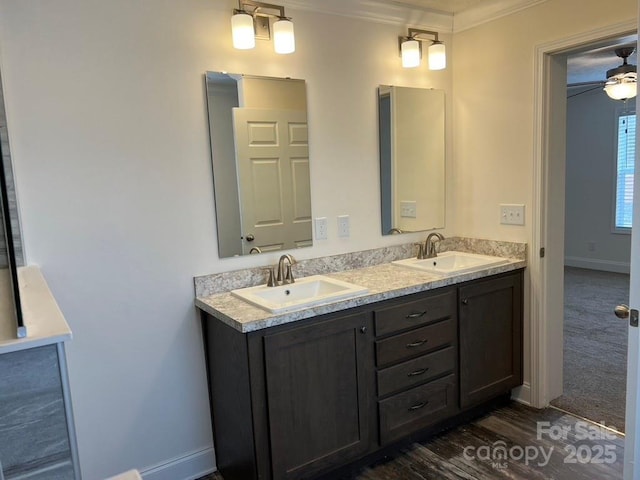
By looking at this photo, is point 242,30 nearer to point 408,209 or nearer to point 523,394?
point 408,209

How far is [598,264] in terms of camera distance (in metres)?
6.44

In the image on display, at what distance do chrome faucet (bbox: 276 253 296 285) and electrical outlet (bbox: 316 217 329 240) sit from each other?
0.27 meters

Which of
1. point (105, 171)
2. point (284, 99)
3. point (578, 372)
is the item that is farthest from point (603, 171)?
point (105, 171)

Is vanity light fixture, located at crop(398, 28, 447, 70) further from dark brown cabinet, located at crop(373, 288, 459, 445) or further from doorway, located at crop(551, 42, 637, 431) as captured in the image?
doorway, located at crop(551, 42, 637, 431)

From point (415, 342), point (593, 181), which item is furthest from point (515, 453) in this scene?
point (593, 181)

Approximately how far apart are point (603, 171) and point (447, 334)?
501 centimetres

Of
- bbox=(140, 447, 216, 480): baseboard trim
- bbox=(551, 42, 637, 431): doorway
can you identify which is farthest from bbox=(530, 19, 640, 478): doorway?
bbox=(140, 447, 216, 480): baseboard trim

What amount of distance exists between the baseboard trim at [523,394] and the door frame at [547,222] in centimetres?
3

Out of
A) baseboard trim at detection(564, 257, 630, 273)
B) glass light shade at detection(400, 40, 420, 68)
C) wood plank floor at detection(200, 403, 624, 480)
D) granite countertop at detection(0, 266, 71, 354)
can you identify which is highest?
glass light shade at detection(400, 40, 420, 68)

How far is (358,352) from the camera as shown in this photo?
2146 mm

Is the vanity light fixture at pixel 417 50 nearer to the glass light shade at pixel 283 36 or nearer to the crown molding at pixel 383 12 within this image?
the crown molding at pixel 383 12

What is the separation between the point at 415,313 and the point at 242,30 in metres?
1.58

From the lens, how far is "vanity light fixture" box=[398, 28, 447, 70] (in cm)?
274

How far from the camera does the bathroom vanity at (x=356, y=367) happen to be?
192 centimetres
